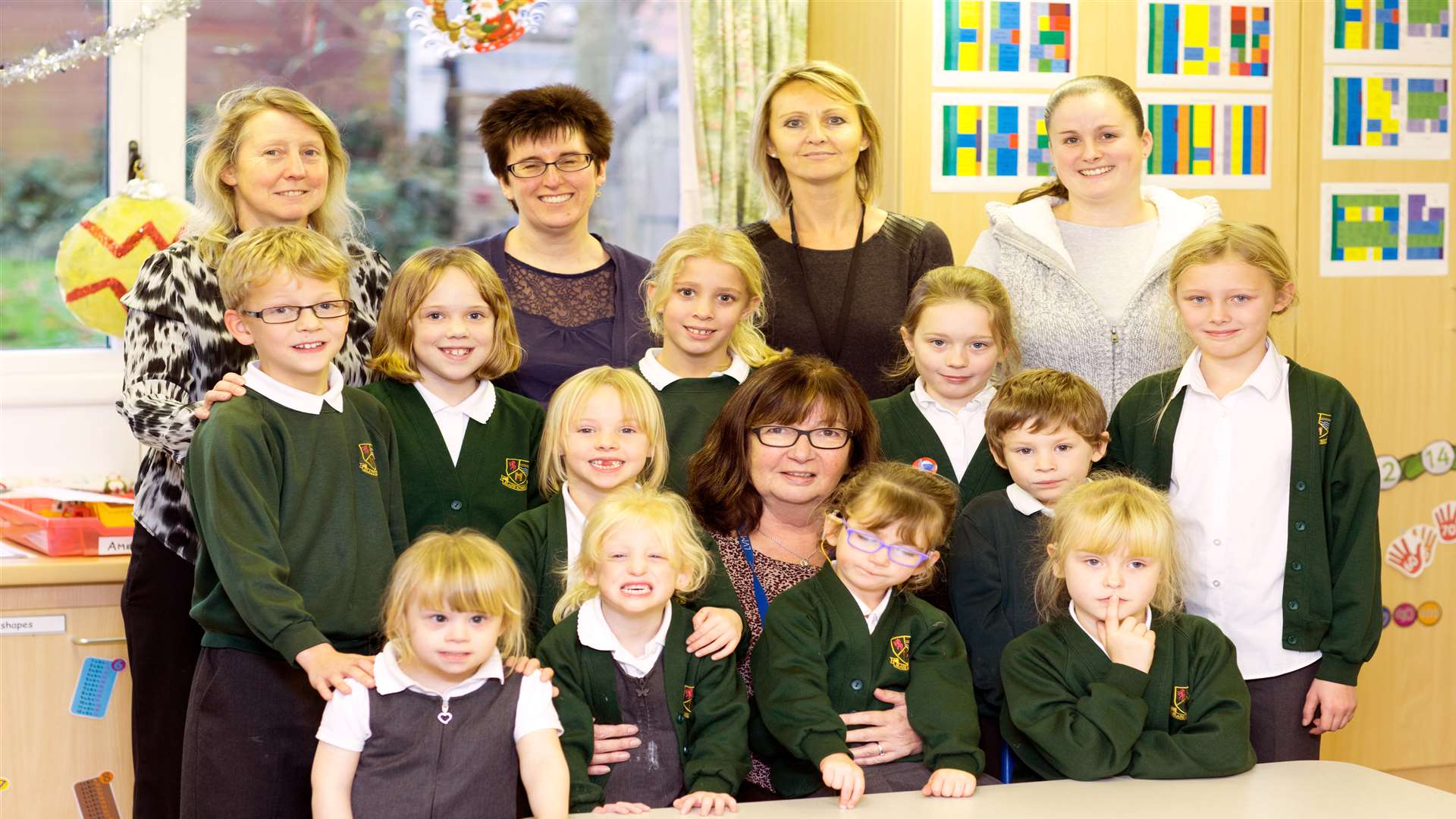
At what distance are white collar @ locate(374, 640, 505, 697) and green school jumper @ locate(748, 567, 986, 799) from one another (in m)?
0.45

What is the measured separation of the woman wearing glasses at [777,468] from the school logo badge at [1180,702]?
2.04 ft

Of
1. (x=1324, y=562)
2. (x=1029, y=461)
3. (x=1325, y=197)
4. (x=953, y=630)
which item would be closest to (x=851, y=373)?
(x=1029, y=461)

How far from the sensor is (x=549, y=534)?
2260 millimetres

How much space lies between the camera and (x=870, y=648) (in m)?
2.15

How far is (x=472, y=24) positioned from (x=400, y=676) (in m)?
2.65

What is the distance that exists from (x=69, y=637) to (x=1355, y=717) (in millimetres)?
3349

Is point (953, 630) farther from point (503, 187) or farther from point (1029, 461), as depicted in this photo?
point (503, 187)

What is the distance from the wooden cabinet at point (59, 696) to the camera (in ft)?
9.46

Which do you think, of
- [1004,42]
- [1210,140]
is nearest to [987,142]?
[1004,42]

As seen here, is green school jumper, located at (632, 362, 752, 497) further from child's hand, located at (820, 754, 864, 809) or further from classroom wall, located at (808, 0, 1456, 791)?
classroom wall, located at (808, 0, 1456, 791)

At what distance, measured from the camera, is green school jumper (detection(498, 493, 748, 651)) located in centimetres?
221

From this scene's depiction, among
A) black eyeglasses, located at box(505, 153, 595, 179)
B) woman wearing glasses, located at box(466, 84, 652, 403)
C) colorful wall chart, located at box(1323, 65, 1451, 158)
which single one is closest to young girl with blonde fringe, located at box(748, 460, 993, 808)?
woman wearing glasses, located at box(466, 84, 652, 403)

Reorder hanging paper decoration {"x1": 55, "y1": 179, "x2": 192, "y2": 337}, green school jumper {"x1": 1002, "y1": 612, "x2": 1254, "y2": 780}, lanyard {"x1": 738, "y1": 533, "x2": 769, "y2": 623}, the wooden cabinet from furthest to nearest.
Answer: hanging paper decoration {"x1": 55, "y1": 179, "x2": 192, "y2": 337}
the wooden cabinet
lanyard {"x1": 738, "y1": 533, "x2": 769, "y2": 623}
green school jumper {"x1": 1002, "y1": 612, "x2": 1254, "y2": 780}

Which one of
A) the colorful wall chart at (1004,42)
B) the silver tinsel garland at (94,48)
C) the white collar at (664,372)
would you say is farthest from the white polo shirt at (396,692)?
the silver tinsel garland at (94,48)
